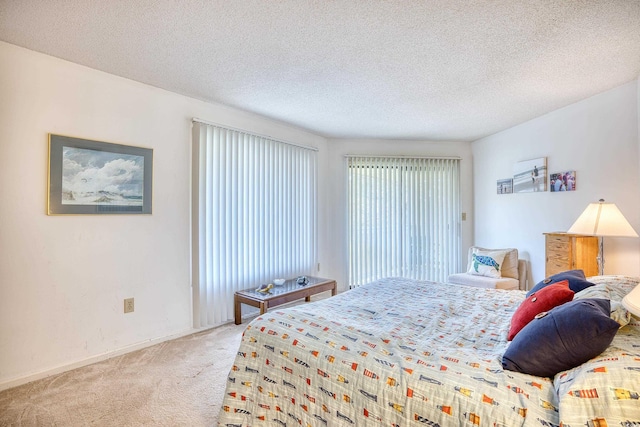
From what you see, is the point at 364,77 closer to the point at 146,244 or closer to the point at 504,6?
the point at 504,6

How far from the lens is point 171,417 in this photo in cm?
187

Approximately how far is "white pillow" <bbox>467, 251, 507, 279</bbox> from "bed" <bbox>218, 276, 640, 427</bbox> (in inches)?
71.7

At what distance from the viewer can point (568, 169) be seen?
3379mm

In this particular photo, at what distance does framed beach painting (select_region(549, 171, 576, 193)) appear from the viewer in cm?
332

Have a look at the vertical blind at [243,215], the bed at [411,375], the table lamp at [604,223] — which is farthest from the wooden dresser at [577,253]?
the vertical blind at [243,215]

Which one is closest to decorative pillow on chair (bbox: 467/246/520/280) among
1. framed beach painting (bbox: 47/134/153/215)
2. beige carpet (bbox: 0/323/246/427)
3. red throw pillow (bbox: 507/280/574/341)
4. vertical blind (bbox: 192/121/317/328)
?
red throw pillow (bbox: 507/280/574/341)

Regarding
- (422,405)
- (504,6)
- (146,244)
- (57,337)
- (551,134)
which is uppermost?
(504,6)

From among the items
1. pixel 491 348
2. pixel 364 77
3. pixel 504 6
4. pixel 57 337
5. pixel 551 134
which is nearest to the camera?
pixel 491 348

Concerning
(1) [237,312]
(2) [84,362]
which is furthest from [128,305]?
(1) [237,312]

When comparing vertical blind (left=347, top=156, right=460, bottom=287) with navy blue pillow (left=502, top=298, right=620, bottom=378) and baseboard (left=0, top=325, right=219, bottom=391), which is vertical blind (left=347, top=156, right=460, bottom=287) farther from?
navy blue pillow (left=502, top=298, right=620, bottom=378)

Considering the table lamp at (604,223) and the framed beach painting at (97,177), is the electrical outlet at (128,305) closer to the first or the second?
the framed beach painting at (97,177)

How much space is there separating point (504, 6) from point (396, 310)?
1.91 m

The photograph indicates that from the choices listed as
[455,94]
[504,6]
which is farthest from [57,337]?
[455,94]

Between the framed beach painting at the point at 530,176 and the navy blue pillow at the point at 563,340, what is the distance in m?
2.86
